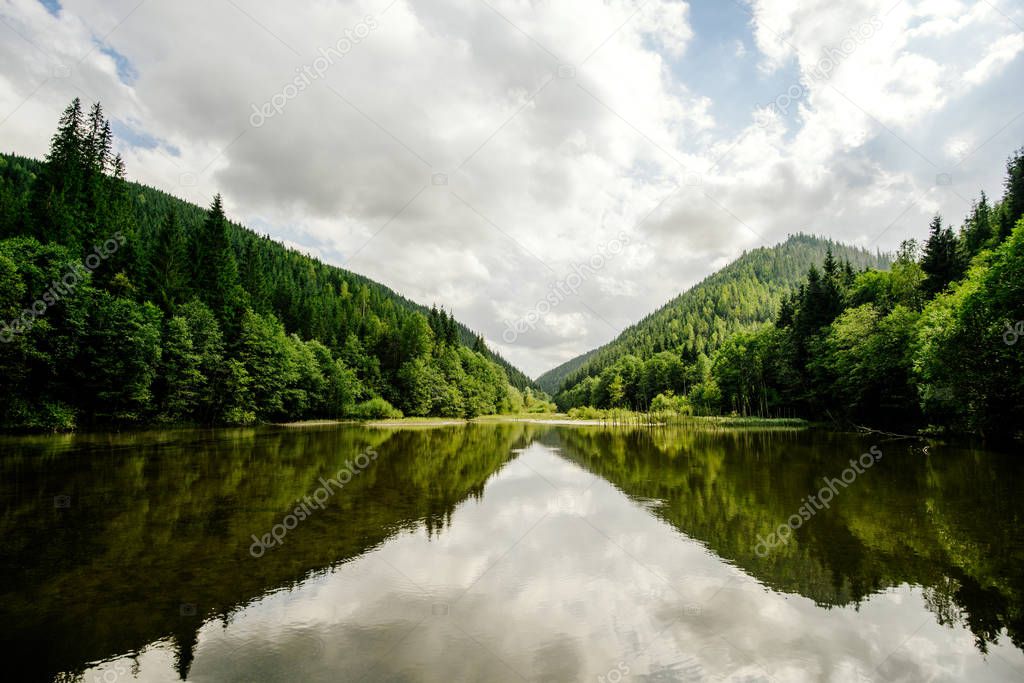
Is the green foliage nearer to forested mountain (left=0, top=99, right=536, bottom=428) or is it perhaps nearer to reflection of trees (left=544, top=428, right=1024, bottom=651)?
forested mountain (left=0, top=99, right=536, bottom=428)

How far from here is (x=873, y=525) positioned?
12.3 metres

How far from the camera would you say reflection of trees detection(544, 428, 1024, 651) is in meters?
8.26

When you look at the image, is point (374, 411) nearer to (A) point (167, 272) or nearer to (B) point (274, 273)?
(A) point (167, 272)

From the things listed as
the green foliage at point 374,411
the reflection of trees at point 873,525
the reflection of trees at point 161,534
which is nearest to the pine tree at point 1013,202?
the reflection of trees at point 873,525

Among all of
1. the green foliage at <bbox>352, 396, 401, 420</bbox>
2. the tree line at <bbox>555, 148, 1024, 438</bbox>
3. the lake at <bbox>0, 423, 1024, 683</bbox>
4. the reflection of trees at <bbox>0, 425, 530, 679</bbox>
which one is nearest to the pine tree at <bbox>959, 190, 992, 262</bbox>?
the tree line at <bbox>555, 148, 1024, 438</bbox>

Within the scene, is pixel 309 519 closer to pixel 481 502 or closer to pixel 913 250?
pixel 481 502

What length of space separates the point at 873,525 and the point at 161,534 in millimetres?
17224

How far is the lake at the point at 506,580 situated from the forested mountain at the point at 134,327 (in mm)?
22892

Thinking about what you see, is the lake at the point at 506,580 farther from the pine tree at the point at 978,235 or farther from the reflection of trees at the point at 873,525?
the pine tree at the point at 978,235

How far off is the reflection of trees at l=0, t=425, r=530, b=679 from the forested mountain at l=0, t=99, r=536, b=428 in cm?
1561

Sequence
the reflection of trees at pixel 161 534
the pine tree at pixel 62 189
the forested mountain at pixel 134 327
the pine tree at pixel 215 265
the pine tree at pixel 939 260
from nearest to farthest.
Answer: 1. the reflection of trees at pixel 161 534
2. the forested mountain at pixel 134 327
3. the pine tree at pixel 62 189
4. the pine tree at pixel 939 260
5. the pine tree at pixel 215 265

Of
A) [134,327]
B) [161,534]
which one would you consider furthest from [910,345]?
[134,327]

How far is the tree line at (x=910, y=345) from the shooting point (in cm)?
2792

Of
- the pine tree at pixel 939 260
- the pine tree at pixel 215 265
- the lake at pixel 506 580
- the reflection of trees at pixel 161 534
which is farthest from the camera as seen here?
the pine tree at pixel 215 265
